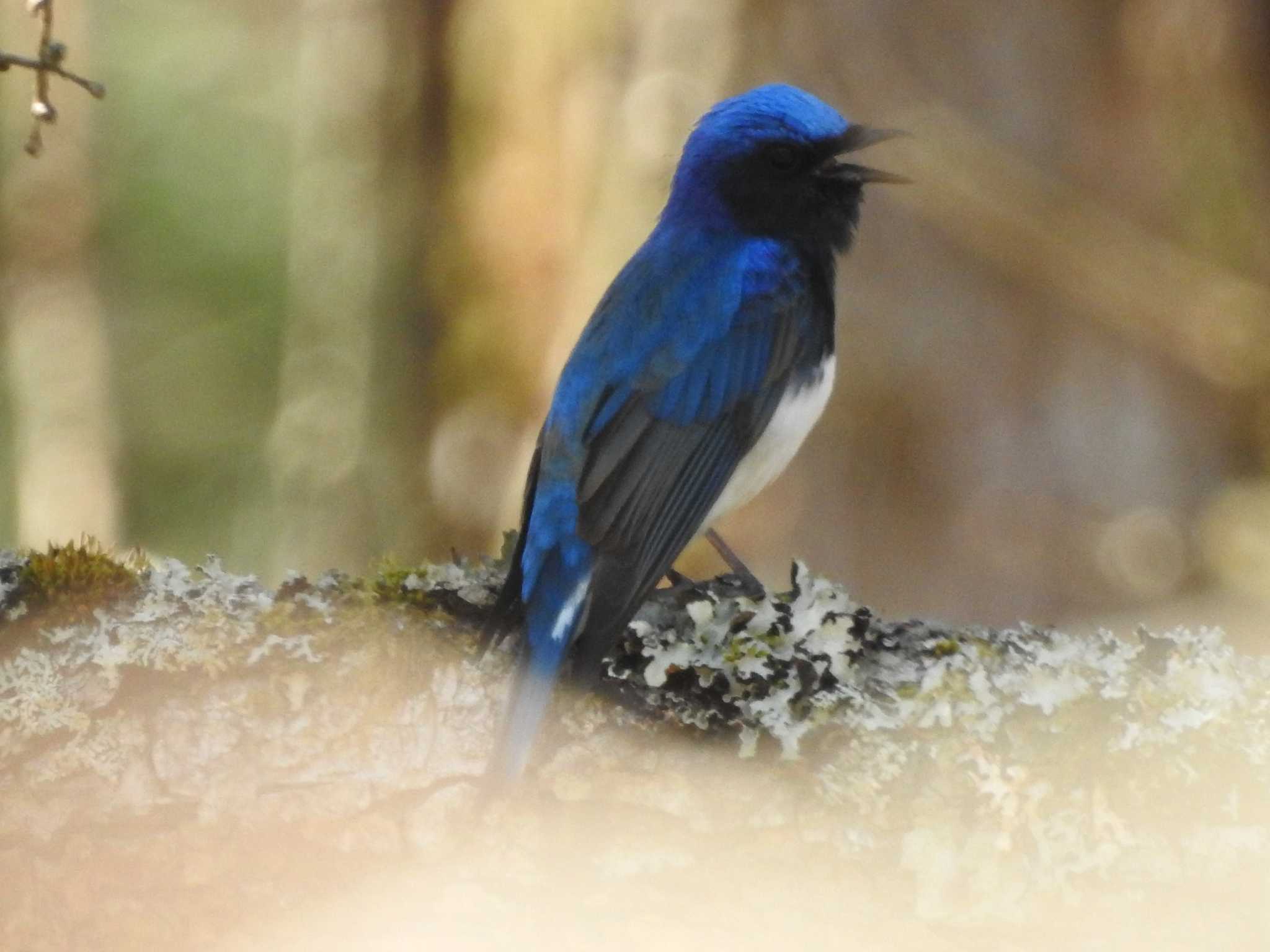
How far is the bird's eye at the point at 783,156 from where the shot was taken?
13.8 feet

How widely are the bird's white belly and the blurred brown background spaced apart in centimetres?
137

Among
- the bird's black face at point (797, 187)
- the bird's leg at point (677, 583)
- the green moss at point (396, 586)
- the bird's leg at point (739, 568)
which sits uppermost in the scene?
the bird's black face at point (797, 187)

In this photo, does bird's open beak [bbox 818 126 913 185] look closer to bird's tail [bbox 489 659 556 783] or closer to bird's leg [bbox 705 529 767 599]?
bird's leg [bbox 705 529 767 599]

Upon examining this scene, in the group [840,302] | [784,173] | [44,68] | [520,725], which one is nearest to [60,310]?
[840,302]

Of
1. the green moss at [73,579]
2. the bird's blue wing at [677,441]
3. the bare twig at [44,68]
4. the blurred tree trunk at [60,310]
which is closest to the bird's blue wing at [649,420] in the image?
the bird's blue wing at [677,441]

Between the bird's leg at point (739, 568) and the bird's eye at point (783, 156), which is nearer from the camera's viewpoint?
the bird's leg at point (739, 568)

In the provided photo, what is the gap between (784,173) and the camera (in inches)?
166

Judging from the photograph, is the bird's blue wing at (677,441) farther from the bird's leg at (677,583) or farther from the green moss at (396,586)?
the green moss at (396,586)

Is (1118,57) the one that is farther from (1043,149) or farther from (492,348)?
(492,348)

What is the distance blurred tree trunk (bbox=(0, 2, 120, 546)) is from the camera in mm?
6992

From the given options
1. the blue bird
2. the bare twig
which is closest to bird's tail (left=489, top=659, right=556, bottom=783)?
the blue bird

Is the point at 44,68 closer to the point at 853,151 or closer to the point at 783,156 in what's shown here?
the point at 783,156

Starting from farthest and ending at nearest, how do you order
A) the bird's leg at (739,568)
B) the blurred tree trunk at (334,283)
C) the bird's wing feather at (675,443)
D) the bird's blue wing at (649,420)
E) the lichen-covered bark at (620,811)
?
the blurred tree trunk at (334,283) → the bird's leg at (739,568) → the bird's wing feather at (675,443) → the bird's blue wing at (649,420) → the lichen-covered bark at (620,811)

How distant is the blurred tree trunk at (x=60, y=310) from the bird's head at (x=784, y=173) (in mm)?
3858
